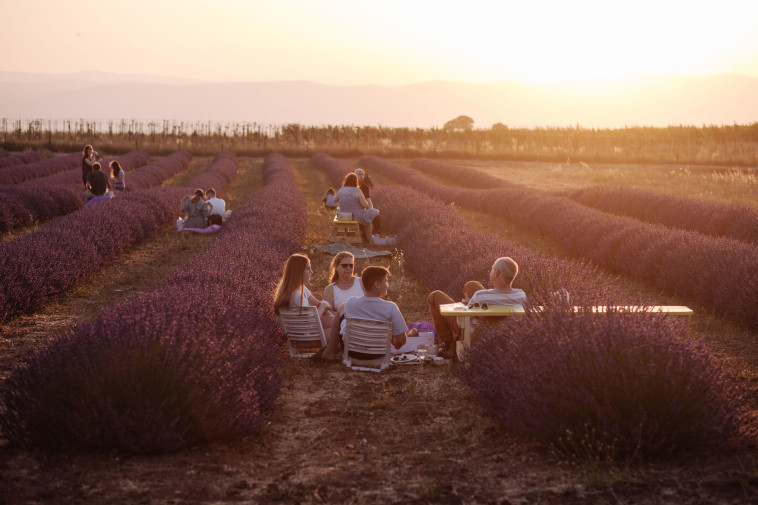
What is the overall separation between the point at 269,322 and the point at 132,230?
7.88 m

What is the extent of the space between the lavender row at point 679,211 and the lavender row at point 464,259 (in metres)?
2.63

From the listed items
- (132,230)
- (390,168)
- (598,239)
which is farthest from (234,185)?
(598,239)

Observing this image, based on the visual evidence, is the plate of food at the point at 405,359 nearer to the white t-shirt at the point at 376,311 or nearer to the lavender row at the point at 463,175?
the white t-shirt at the point at 376,311

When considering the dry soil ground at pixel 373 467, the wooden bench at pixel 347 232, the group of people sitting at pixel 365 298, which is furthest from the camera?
the wooden bench at pixel 347 232

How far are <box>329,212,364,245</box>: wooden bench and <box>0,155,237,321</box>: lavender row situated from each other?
11.2ft

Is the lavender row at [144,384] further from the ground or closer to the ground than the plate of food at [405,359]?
further from the ground

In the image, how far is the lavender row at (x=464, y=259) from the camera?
6613 mm

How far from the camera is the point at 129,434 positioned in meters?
4.20

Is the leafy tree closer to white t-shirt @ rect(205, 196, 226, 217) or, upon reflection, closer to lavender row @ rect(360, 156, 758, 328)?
lavender row @ rect(360, 156, 758, 328)

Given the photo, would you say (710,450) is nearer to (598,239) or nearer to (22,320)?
(22,320)

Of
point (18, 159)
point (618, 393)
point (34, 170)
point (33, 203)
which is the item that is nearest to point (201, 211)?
point (33, 203)

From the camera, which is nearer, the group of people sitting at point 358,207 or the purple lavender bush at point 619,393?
the purple lavender bush at point 619,393

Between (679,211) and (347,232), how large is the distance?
606 cm

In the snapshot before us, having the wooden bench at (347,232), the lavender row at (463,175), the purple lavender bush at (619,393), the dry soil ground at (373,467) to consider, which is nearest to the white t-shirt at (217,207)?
the wooden bench at (347,232)
